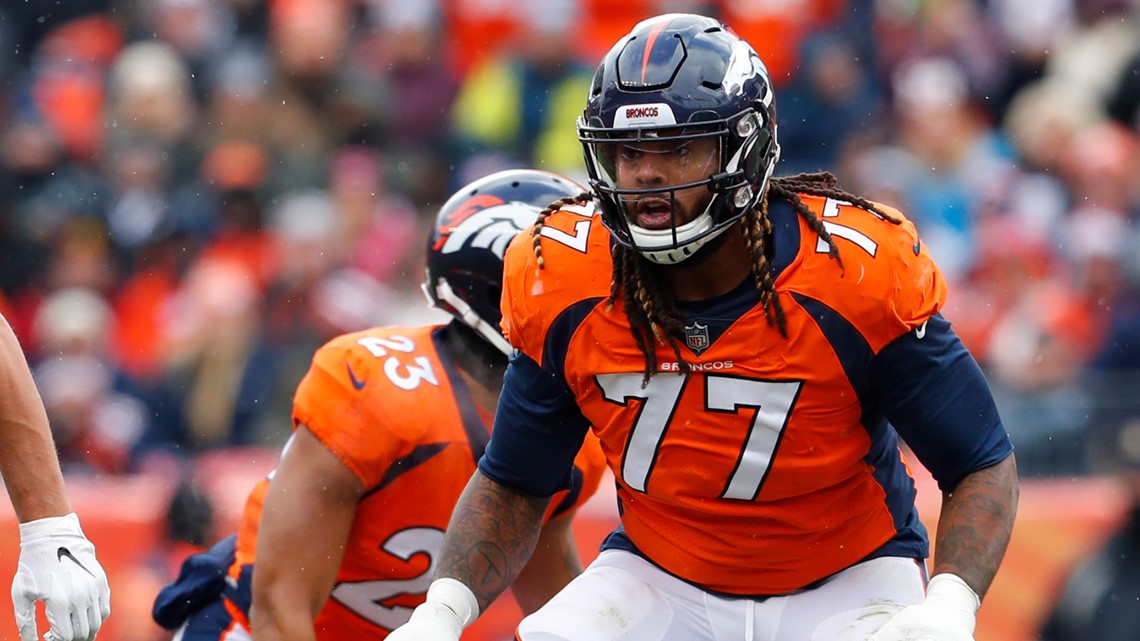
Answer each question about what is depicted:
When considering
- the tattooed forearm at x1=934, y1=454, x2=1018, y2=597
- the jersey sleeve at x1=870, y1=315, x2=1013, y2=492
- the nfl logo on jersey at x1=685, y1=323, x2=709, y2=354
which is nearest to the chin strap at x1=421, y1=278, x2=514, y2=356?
the nfl logo on jersey at x1=685, y1=323, x2=709, y2=354

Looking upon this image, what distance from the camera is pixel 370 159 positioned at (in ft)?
33.6

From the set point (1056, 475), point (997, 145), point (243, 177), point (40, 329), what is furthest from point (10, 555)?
point (997, 145)

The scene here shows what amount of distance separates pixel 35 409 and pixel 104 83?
23.3 ft

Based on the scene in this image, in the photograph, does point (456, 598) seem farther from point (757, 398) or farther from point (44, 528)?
point (44, 528)

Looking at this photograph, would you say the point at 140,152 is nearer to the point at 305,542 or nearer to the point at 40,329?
the point at 40,329

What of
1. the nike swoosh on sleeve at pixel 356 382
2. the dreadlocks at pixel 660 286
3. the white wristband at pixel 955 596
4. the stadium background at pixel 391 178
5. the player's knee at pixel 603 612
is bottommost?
the stadium background at pixel 391 178

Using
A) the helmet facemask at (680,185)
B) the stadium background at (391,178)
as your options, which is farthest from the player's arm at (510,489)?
the stadium background at (391,178)

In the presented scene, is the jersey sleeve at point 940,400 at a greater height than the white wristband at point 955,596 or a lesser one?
greater

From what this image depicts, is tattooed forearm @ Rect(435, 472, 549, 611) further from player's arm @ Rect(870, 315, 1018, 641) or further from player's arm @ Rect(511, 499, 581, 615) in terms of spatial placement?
player's arm @ Rect(870, 315, 1018, 641)

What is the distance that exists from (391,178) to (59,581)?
6.53 meters

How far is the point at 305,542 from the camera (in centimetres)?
426

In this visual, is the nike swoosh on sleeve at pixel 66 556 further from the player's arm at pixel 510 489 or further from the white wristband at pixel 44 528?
the player's arm at pixel 510 489

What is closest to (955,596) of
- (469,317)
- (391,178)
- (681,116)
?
(681,116)

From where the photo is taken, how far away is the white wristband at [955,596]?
3271mm
